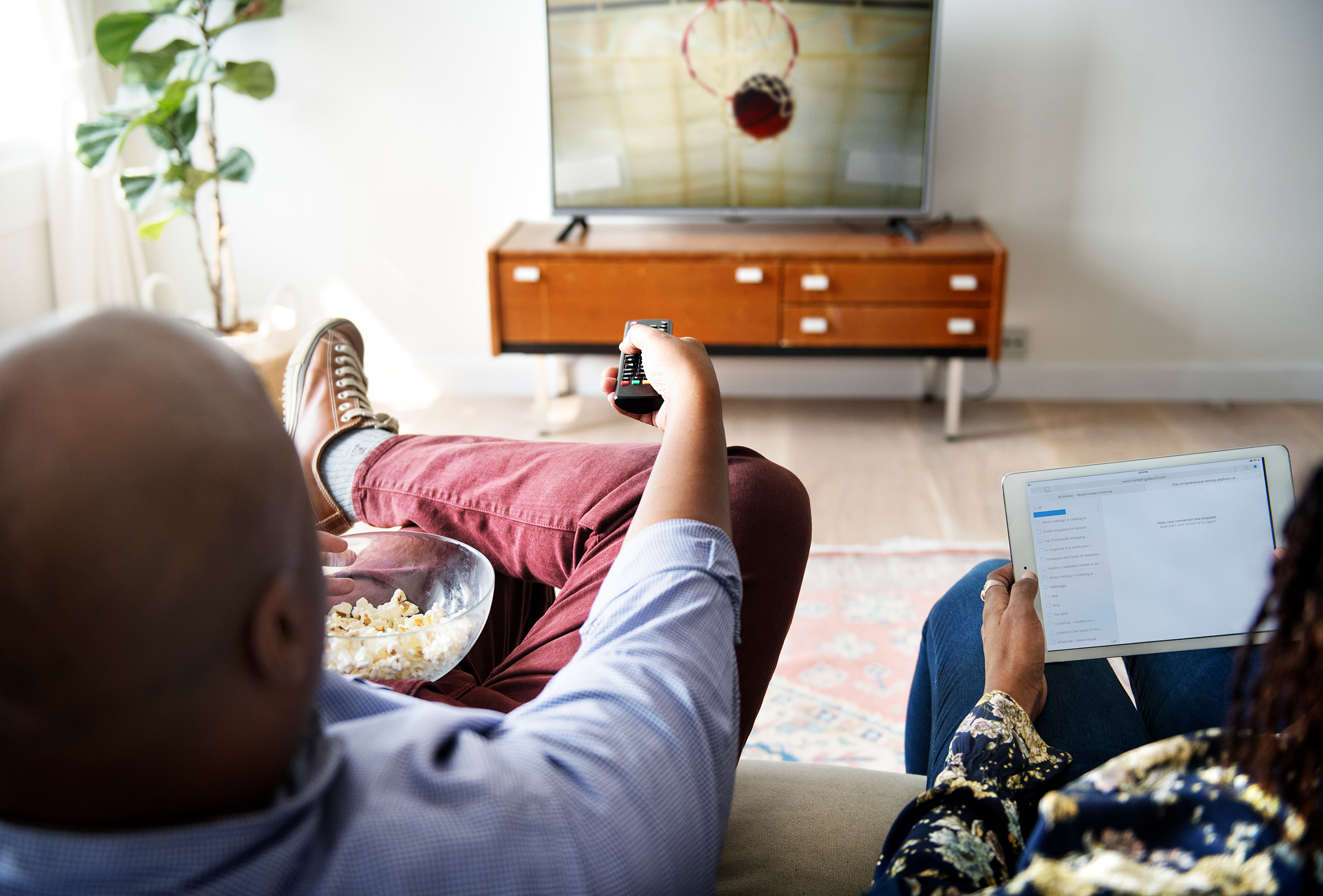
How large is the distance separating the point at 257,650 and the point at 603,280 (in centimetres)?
235

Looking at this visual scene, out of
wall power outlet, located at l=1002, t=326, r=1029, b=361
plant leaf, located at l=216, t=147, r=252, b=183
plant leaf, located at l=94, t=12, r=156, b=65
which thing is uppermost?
plant leaf, located at l=94, t=12, r=156, b=65

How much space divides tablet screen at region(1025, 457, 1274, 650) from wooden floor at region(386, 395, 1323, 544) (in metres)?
1.21

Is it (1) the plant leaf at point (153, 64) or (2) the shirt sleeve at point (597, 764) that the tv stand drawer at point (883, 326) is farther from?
(2) the shirt sleeve at point (597, 764)

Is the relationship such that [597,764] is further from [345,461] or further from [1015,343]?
[1015,343]

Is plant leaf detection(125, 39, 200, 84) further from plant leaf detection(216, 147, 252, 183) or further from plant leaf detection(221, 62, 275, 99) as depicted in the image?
plant leaf detection(216, 147, 252, 183)

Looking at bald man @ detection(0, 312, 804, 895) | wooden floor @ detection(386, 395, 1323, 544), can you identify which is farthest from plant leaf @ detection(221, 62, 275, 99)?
bald man @ detection(0, 312, 804, 895)

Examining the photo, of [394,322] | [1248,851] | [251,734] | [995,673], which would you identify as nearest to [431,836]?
[251,734]

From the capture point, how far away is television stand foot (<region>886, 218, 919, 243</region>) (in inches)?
107

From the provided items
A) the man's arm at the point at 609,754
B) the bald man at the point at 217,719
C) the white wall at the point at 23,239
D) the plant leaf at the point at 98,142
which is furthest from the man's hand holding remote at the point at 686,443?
the white wall at the point at 23,239

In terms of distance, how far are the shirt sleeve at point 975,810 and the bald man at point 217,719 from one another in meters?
0.14

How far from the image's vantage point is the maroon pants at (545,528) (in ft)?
2.94

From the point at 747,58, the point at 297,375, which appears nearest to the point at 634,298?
the point at 747,58

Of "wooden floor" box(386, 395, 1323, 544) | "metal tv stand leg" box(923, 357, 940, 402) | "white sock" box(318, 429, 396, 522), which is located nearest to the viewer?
"white sock" box(318, 429, 396, 522)

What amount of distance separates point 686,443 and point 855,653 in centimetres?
118
